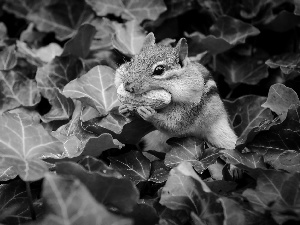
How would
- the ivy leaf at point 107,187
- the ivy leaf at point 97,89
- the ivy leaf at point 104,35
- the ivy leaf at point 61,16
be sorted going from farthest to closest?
the ivy leaf at point 61,16 < the ivy leaf at point 104,35 < the ivy leaf at point 97,89 < the ivy leaf at point 107,187

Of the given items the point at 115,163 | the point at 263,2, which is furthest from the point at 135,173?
the point at 263,2

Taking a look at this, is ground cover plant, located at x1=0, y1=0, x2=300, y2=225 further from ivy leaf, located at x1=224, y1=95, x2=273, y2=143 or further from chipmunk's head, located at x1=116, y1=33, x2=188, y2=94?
chipmunk's head, located at x1=116, y1=33, x2=188, y2=94

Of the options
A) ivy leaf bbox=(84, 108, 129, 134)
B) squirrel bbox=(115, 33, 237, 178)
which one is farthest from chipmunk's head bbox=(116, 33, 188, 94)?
ivy leaf bbox=(84, 108, 129, 134)

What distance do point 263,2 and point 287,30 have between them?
0.21 meters

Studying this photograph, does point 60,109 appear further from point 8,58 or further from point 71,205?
point 71,205

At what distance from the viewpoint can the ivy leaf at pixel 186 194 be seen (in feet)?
4.14

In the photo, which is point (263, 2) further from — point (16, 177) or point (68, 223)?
point (68, 223)

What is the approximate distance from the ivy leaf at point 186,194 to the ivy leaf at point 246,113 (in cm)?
60

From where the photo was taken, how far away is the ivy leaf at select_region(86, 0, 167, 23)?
2.30 metres

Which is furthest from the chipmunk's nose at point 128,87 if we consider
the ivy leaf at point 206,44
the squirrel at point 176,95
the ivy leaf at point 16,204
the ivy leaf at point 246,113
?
the ivy leaf at point 206,44

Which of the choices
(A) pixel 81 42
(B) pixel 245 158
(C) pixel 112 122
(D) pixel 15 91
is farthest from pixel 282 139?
(D) pixel 15 91

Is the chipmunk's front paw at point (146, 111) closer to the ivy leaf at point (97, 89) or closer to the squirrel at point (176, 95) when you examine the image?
the squirrel at point (176, 95)

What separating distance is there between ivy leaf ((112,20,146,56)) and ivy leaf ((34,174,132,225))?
103cm

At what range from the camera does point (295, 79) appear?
6.63ft
